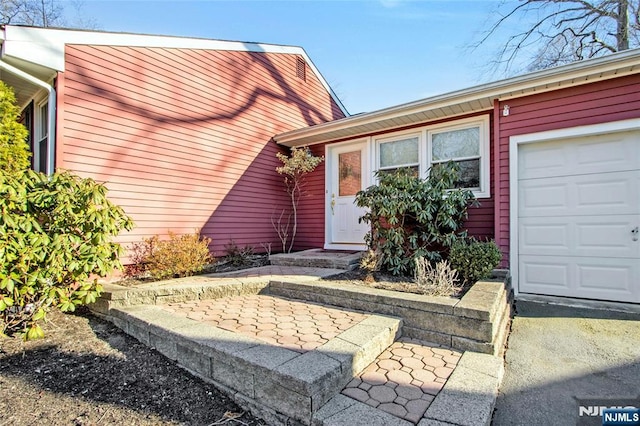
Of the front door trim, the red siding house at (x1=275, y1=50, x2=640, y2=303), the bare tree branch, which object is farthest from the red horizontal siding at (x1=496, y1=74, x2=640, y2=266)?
the bare tree branch

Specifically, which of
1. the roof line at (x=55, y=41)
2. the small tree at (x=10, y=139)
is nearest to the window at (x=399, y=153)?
the roof line at (x=55, y=41)

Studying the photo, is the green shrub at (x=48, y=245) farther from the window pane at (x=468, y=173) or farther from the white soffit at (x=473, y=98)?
the window pane at (x=468, y=173)

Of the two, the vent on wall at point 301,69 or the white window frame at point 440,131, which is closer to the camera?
the white window frame at point 440,131

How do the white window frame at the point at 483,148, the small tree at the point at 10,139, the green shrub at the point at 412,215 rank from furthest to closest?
the white window frame at the point at 483,148 → the green shrub at the point at 412,215 → the small tree at the point at 10,139

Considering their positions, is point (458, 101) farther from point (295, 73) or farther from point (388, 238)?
point (295, 73)

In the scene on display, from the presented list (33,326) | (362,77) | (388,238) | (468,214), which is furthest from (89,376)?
(362,77)

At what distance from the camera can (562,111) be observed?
13.6 feet

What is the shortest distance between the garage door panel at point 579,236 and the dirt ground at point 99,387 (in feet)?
13.6

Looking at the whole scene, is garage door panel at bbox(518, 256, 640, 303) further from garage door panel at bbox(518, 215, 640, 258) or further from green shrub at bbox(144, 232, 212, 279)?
green shrub at bbox(144, 232, 212, 279)

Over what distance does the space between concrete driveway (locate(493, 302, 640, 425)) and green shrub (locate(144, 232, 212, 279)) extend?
13.1 ft

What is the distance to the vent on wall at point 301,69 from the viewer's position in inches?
316

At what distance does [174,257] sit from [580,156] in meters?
5.58

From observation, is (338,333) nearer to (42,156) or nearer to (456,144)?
(456,144)

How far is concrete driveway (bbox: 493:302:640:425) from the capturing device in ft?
6.63
